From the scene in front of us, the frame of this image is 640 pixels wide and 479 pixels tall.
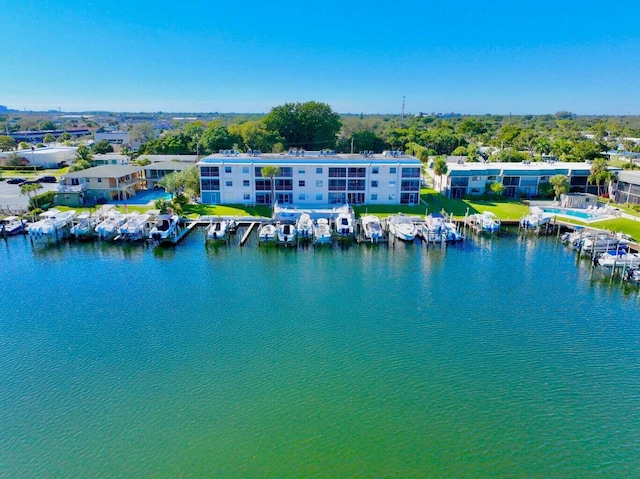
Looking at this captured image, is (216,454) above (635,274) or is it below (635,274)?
below

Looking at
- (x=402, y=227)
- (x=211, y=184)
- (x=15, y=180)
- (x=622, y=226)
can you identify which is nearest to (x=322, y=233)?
(x=402, y=227)

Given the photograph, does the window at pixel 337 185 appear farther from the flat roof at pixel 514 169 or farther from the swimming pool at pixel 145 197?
the swimming pool at pixel 145 197

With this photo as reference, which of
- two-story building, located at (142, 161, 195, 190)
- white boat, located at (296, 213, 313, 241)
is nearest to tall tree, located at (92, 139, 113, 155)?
two-story building, located at (142, 161, 195, 190)

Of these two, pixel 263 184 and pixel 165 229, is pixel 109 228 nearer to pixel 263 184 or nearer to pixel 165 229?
pixel 165 229

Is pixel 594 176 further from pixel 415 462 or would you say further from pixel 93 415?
pixel 93 415

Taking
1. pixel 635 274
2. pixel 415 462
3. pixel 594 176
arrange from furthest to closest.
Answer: pixel 594 176 → pixel 635 274 → pixel 415 462

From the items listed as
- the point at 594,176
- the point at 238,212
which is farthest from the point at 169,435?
the point at 594,176

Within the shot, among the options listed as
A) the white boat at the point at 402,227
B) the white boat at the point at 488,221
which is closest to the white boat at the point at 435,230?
the white boat at the point at 402,227
